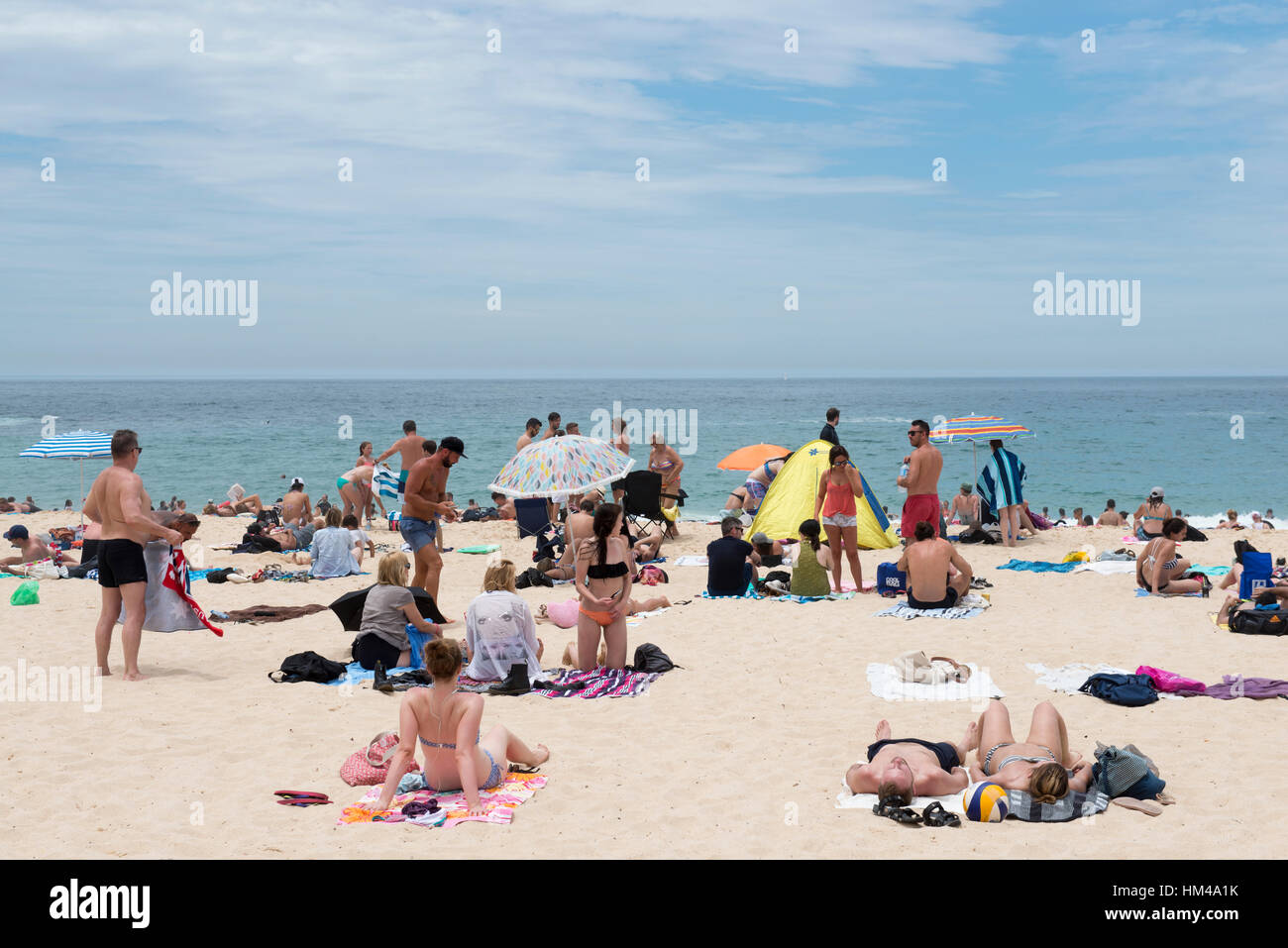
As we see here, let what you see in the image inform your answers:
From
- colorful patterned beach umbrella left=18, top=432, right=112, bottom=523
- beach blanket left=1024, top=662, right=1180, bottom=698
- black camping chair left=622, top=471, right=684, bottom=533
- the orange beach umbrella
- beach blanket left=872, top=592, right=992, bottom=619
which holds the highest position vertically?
colorful patterned beach umbrella left=18, top=432, right=112, bottom=523

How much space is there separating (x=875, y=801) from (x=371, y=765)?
97.5 inches

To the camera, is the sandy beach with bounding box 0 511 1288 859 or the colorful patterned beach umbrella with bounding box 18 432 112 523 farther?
the colorful patterned beach umbrella with bounding box 18 432 112 523

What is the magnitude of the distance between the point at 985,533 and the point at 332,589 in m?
8.72

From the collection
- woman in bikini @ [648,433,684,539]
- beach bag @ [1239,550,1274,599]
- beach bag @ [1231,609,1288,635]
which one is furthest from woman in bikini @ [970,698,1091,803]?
woman in bikini @ [648,433,684,539]

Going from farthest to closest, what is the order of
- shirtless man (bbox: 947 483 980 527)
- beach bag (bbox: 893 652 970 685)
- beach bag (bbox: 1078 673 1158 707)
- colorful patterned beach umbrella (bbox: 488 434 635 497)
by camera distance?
shirtless man (bbox: 947 483 980 527)
colorful patterned beach umbrella (bbox: 488 434 635 497)
beach bag (bbox: 893 652 970 685)
beach bag (bbox: 1078 673 1158 707)

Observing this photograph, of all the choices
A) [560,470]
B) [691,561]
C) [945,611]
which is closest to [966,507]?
[691,561]

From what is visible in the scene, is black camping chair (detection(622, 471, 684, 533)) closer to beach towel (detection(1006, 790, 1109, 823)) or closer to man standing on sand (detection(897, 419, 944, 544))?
man standing on sand (detection(897, 419, 944, 544))

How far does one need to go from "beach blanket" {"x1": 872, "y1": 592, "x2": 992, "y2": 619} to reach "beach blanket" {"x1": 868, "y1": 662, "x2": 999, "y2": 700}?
189 cm

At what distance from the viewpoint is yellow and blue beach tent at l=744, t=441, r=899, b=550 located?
13.1m

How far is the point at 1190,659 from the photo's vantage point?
7.32 meters

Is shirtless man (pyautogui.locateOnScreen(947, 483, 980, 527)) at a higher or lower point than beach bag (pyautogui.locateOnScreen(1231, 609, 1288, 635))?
higher

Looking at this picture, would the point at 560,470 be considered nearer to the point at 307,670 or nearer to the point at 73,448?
the point at 307,670

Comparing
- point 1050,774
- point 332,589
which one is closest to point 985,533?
point 332,589
